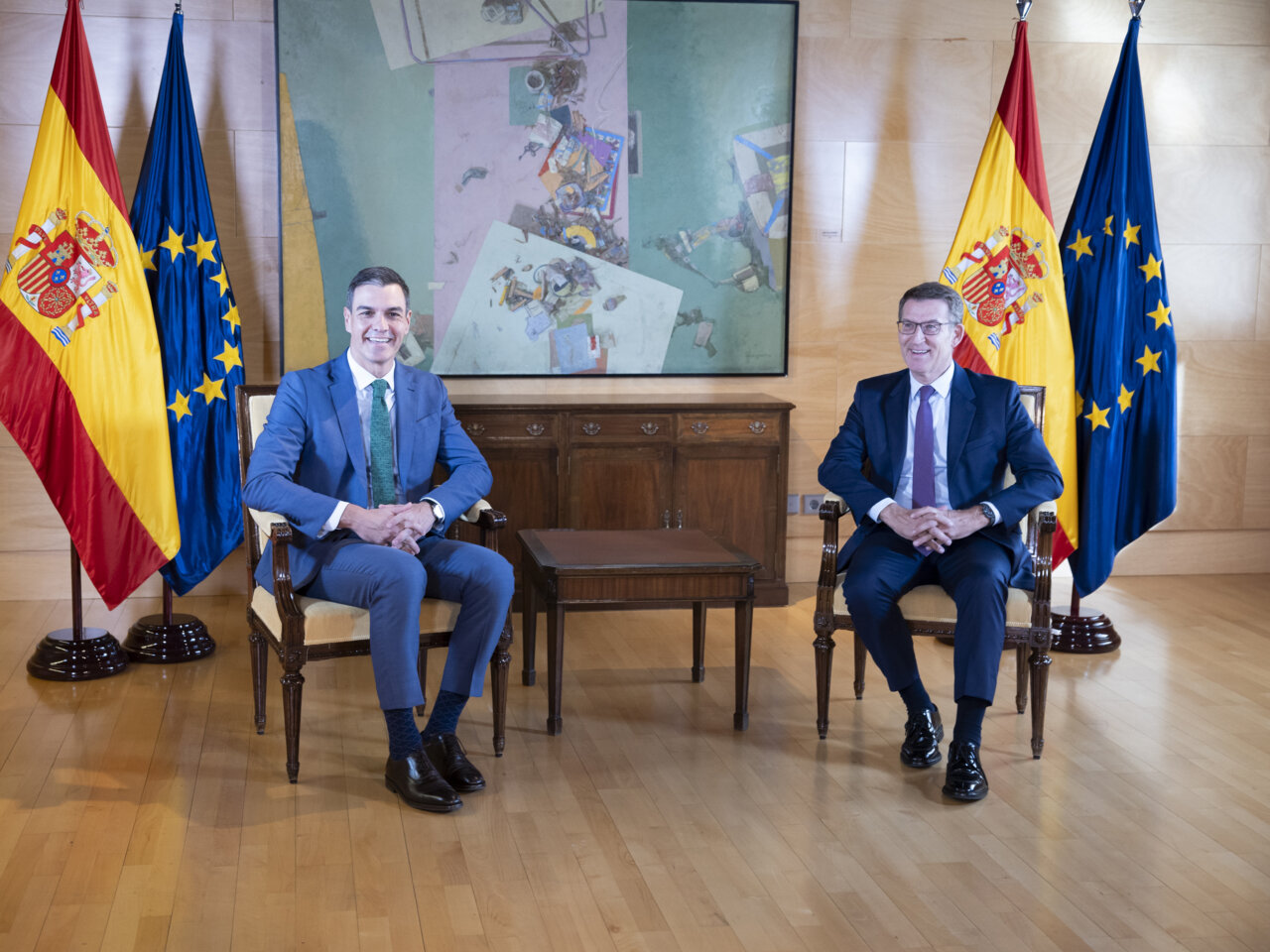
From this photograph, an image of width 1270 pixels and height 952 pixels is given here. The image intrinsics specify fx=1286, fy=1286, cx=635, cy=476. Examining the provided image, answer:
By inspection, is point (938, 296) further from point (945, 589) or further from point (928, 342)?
point (945, 589)

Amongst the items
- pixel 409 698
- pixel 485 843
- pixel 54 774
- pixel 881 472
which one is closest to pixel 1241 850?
pixel 881 472

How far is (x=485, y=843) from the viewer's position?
317cm

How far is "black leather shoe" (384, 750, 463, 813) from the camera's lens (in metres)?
3.35

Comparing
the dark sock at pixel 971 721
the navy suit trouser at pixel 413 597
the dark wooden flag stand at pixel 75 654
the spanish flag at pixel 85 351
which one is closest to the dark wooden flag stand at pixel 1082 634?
the dark sock at pixel 971 721

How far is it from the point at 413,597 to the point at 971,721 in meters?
1.58

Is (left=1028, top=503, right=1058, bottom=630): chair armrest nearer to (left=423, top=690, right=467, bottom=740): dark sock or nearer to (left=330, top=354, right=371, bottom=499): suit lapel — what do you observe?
(left=423, top=690, right=467, bottom=740): dark sock

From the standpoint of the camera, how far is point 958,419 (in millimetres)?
3939

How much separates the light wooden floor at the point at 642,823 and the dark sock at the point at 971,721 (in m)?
0.17

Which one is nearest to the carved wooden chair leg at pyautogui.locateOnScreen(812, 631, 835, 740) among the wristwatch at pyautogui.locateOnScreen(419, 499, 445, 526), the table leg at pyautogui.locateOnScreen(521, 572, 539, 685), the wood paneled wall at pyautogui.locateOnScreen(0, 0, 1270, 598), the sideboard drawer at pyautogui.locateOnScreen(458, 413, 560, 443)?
the table leg at pyautogui.locateOnScreen(521, 572, 539, 685)

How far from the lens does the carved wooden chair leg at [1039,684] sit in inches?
149

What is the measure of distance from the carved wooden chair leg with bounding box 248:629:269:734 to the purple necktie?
205 cm

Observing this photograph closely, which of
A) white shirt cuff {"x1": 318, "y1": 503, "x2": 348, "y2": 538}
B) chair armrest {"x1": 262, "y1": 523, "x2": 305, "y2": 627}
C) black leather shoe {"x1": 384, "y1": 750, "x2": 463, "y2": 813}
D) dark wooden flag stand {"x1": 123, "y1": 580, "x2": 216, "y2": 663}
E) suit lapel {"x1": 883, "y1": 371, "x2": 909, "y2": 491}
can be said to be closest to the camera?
black leather shoe {"x1": 384, "y1": 750, "x2": 463, "y2": 813}

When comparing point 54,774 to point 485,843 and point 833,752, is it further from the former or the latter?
point 833,752

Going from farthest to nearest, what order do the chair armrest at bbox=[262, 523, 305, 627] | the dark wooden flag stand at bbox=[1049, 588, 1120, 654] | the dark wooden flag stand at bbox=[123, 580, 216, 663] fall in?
1. the dark wooden flag stand at bbox=[1049, 588, 1120, 654]
2. the dark wooden flag stand at bbox=[123, 580, 216, 663]
3. the chair armrest at bbox=[262, 523, 305, 627]
